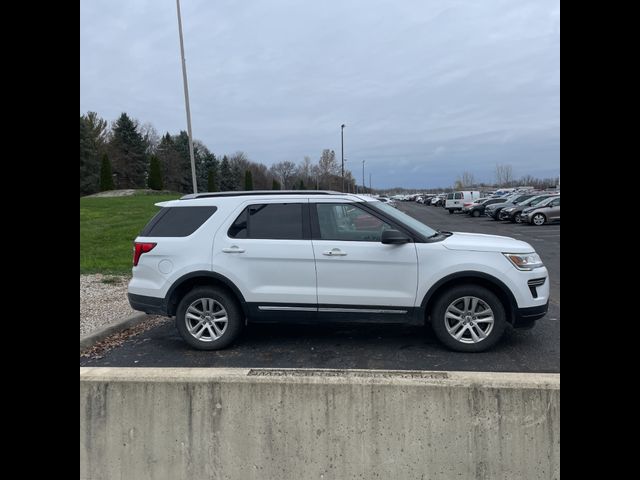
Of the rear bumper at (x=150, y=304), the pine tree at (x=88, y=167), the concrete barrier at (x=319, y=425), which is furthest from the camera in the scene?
the pine tree at (x=88, y=167)

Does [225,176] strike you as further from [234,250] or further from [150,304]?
[234,250]

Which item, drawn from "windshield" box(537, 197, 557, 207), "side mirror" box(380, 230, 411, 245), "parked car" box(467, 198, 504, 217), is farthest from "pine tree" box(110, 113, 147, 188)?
"side mirror" box(380, 230, 411, 245)

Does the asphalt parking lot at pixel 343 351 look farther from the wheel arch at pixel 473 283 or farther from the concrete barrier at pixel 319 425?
the concrete barrier at pixel 319 425

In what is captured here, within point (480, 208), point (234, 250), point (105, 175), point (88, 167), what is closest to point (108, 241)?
point (234, 250)

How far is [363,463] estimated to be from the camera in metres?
3.09

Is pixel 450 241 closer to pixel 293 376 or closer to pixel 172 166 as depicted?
pixel 293 376

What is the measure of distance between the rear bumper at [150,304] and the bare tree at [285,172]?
87007 millimetres

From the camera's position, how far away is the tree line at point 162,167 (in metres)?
56.8

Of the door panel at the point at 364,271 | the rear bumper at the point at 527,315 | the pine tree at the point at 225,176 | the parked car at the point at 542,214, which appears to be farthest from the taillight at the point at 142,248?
the pine tree at the point at 225,176

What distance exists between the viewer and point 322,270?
4.99m

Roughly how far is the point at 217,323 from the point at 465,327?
269 cm

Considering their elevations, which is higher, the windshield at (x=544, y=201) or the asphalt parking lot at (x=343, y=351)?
the windshield at (x=544, y=201)

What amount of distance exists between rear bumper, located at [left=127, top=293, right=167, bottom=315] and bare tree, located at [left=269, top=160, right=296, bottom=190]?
87007 millimetres

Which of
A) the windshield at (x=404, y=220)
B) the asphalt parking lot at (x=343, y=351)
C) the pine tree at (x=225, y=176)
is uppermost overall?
the pine tree at (x=225, y=176)
